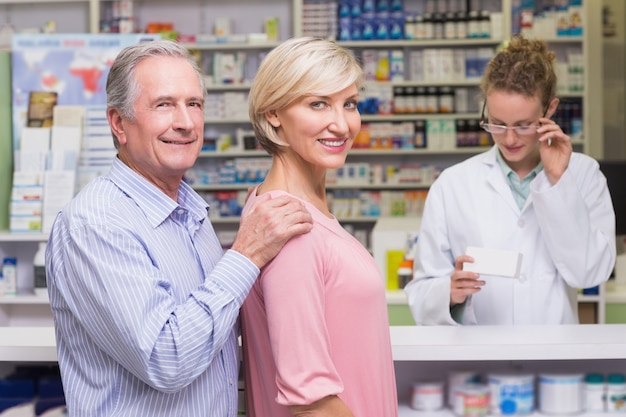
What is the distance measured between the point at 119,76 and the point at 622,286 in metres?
3.20

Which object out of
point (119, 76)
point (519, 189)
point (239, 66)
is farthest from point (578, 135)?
point (119, 76)

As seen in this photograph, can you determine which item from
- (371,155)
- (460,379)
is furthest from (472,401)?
(371,155)

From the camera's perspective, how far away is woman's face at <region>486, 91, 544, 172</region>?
2.41 meters

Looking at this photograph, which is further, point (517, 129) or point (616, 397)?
point (517, 129)

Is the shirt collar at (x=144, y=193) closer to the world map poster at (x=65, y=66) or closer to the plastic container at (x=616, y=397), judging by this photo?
the plastic container at (x=616, y=397)

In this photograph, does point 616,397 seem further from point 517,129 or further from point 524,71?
point 524,71

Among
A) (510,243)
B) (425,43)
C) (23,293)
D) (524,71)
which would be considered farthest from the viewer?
(425,43)

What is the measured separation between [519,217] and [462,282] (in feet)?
0.96

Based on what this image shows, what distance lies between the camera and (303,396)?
154 centimetres

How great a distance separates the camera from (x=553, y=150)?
2.44m

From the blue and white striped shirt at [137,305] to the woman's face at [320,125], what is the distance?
0.82 feet

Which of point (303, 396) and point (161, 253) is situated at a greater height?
point (161, 253)

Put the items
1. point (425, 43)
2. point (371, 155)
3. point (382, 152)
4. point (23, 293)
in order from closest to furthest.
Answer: point (23, 293), point (425, 43), point (382, 152), point (371, 155)

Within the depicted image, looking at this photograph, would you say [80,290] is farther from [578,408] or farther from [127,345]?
[578,408]
